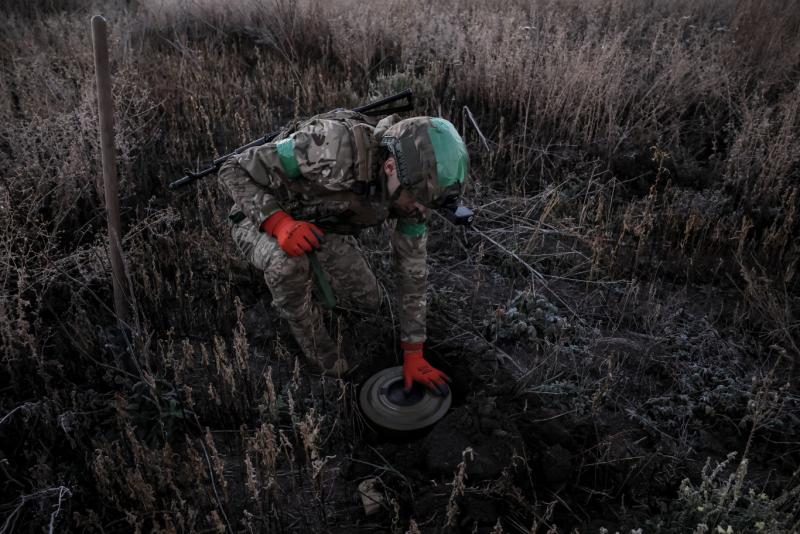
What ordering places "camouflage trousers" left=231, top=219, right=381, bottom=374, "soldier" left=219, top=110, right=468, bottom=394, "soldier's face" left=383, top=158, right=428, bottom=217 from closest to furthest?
"soldier" left=219, top=110, right=468, bottom=394
"soldier's face" left=383, top=158, right=428, bottom=217
"camouflage trousers" left=231, top=219, right=381, bottom=374

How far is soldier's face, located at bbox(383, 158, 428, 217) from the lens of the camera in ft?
8.16

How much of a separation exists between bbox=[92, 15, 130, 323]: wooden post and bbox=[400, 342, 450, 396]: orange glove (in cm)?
149

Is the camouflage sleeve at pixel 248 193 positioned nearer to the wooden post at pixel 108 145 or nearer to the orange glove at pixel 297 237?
the orange glove at pixel 297 237

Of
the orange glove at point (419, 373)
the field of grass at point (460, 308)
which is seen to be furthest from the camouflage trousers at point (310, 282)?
the orange glove at point (419, 373)

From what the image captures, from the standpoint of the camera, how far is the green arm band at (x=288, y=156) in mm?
2732

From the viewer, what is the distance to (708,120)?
5.09 metres

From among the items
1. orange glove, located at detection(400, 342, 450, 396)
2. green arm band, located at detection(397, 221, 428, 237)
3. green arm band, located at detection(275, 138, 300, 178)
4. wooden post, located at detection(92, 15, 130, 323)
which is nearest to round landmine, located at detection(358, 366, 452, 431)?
orange glove, located at detection(400, 342, 450, 396)

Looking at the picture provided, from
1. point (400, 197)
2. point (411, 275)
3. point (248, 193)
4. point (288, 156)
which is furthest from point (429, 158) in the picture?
point (248, 193)

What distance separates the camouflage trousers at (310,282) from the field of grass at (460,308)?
0.51 ft

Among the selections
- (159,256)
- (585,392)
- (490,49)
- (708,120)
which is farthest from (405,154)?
(708,120)

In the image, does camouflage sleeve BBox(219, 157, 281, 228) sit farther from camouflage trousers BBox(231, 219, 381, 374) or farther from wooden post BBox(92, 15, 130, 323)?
wooden post BBox(92, 15, 130, 323)

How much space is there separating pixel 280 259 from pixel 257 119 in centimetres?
246

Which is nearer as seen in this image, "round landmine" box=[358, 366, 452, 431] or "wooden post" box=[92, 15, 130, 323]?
"wooden post" box=[92, 15, 130, 323]

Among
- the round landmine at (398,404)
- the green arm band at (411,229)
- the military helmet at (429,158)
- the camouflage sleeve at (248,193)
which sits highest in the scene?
the military helmet at (429,158)
